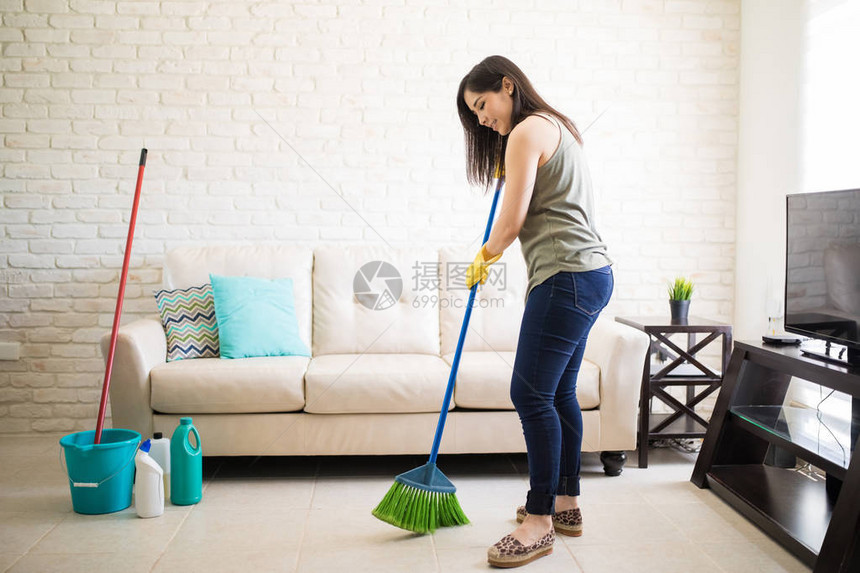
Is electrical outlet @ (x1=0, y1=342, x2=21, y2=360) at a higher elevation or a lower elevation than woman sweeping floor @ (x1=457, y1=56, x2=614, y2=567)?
lower

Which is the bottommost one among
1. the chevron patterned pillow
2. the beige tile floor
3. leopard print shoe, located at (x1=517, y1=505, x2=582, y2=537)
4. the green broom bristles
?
the beige tile floor

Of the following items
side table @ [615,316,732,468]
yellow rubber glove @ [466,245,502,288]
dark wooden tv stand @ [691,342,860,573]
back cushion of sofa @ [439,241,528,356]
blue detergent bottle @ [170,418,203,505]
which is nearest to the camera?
dark wooden tv stand @ [691,342,860,573]

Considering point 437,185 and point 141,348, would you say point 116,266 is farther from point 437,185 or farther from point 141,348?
point 437,185

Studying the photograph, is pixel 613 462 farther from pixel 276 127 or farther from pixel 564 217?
pixel 276 127

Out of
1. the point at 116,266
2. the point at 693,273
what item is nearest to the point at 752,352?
the point at 693,273

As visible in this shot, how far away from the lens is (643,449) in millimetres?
2859

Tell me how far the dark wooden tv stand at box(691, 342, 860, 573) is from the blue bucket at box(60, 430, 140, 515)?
6.58ft

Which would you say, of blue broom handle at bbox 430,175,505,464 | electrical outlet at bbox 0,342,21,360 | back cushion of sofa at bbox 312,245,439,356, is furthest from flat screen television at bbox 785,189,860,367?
electrical outlet at bbox 0,342,21,360

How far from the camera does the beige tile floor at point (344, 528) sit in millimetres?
1993

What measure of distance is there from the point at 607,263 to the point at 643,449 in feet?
3.93

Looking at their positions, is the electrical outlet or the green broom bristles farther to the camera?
the electrical outlet

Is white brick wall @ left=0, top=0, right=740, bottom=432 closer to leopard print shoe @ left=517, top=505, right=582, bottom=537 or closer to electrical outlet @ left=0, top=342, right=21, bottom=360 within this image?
electrical outlet @ left=0, top=342, right=21, bottom=360

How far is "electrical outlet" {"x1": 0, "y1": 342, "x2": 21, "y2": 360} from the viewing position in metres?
3.30

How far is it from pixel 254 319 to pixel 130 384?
1.76ft
